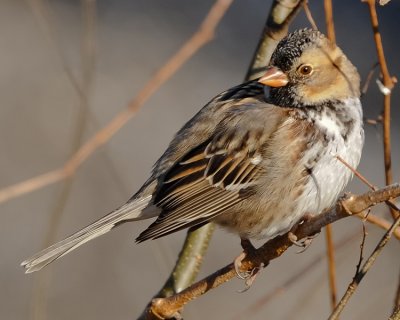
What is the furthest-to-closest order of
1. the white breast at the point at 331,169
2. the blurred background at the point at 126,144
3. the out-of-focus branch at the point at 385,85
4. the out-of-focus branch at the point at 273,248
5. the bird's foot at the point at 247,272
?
the blurred background at the point at 126,144, the white breast at the point at 331,169, the bird's foot at the point at 247,272, the out-of-focus branch at the point at 385,85, the out-of-focus branch at the point at 273,248

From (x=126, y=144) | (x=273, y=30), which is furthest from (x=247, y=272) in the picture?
(x=126, y=144)

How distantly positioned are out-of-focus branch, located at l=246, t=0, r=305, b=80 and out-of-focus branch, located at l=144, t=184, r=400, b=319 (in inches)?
27.8

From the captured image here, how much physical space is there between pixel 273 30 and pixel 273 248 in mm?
892

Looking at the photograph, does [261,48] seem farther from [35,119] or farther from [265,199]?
[35,119]

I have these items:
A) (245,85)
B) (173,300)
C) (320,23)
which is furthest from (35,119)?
(173,300)

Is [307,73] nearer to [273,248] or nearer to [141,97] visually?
[273,248]

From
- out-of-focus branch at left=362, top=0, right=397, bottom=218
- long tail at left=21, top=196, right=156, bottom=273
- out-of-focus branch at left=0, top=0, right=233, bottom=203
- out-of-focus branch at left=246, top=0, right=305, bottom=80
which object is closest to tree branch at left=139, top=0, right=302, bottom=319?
out-of-focus branch at left=246, top=0, right=305, bottom=80

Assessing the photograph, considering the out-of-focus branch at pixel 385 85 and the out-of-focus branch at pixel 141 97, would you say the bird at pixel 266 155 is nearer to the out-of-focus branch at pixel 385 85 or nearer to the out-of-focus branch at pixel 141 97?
the out-of-focus branch at pixel 385 85

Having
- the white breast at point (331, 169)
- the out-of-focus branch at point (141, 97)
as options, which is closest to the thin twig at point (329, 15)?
the white breast at point (331, 169)

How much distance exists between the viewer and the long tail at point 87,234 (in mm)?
3287

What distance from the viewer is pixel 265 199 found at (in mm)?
3395

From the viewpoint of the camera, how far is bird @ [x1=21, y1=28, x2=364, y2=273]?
10.8ft

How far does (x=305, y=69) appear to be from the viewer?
3.44 metres

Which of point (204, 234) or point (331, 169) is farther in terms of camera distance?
point (204, 234)
